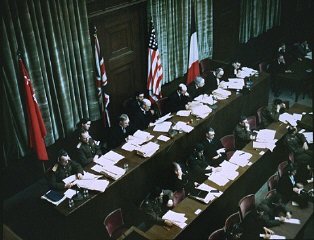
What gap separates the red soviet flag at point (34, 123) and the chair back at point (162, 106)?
336cm

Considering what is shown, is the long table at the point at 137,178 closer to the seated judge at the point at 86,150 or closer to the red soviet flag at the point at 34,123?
the seated judge at the point at 86,150

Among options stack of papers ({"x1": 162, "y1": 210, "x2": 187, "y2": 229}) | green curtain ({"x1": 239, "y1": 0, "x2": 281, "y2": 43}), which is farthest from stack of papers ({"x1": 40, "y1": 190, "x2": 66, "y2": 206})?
green curtain ({"x1": 239, "y1": 0, "x2": 281, "y2": 43})

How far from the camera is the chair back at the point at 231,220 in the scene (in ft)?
23.1

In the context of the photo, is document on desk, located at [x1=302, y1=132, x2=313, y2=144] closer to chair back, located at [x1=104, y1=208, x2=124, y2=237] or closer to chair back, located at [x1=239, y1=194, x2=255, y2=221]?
chair back, located at [x1=239, y1=194, x2=255, y2=221]

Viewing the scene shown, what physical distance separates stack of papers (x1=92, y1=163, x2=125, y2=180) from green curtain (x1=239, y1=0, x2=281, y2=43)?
7.57m

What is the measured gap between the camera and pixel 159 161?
864 cm

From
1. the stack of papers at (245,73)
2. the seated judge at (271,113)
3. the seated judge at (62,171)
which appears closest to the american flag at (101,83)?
the seated judge at (62,171)

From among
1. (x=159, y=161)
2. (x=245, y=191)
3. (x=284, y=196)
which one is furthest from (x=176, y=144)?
(x=284, y=196)

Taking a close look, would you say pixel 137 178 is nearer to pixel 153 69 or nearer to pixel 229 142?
pixel 229 142

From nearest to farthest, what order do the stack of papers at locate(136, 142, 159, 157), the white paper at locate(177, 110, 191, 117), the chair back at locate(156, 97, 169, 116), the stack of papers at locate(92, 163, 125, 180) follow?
the stack of papers at locate(92, 163, 125, 180)
the stack of papers at locate(136, 142, 159, 157)
the white paper at locate(177, 110, 191, 117)
the chair back at locate(156, 97, 169, 116)

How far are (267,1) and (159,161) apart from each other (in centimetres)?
816

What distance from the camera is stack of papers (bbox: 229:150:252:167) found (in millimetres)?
8523

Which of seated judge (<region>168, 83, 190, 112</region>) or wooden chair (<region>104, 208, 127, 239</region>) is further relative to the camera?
seated judge (<region>168, 83, 190, 112</region>)

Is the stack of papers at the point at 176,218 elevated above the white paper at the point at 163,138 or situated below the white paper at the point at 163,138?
below
